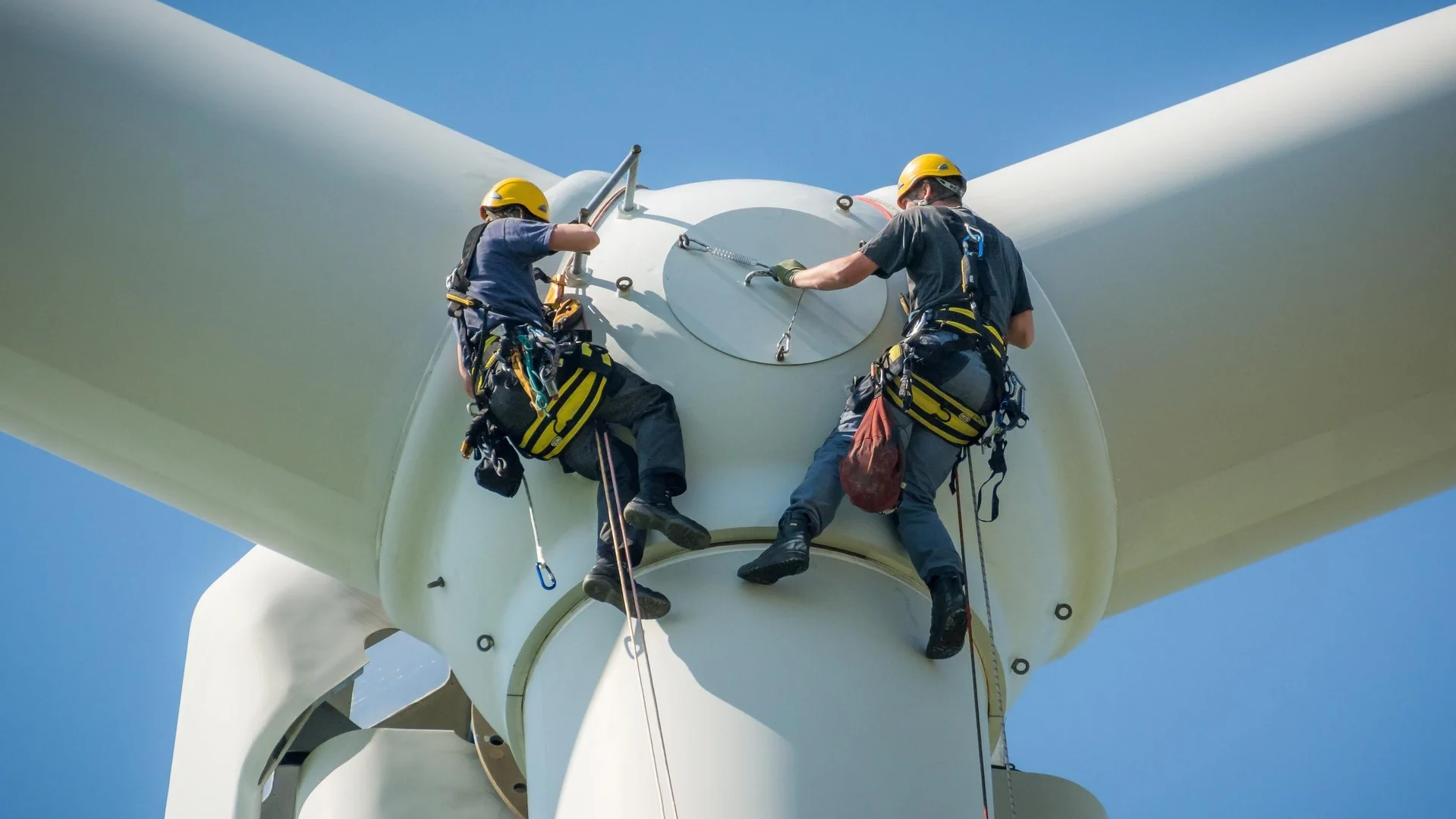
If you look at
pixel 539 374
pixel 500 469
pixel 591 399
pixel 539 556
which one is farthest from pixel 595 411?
pixel 539 556

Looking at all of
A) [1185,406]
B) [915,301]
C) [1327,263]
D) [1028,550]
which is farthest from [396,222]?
[1327,263]

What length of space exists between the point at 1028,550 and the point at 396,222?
362 centimetres

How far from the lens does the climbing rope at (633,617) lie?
24.7 feet

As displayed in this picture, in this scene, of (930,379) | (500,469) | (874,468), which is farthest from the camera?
(500,469)

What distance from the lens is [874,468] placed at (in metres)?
8.05

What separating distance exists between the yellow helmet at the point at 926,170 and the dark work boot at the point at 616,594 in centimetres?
260

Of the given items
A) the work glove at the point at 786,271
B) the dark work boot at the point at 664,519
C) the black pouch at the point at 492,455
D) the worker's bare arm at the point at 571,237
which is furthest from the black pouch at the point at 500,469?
the work glove at the point at 786,271

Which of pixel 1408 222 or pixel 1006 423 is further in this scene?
pixel 1408 222

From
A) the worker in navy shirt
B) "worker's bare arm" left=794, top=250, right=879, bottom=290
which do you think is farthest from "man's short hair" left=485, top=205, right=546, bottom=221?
"worker's bare arm" left=794, top=250, right=879, bottom=290

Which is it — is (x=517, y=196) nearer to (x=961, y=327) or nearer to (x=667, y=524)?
(x=667, y=524)

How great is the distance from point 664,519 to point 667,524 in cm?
3

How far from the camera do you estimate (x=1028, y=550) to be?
9000 mm

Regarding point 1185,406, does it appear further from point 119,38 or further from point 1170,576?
point 119,38

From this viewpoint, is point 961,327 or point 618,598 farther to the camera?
point 961,327
